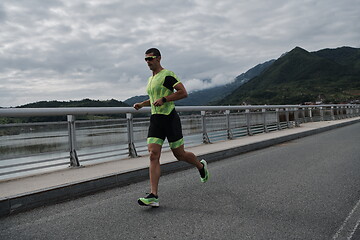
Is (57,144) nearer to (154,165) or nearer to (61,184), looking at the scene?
(61,184)

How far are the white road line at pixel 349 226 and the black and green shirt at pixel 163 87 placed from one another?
2.32 metres

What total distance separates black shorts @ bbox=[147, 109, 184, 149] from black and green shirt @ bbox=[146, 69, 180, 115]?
0.08 metres

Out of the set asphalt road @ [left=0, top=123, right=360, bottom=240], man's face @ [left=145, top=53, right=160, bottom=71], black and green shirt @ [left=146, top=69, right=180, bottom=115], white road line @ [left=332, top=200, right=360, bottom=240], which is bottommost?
white road line @ [left=332, top=200, right=360, bottom=240]

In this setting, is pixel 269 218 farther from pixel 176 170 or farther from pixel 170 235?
pixel 176 170

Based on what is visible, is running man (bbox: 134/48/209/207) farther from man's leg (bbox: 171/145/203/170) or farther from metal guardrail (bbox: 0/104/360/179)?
metal guardrail (bbox: 0/104/360/179)

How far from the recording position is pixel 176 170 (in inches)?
268

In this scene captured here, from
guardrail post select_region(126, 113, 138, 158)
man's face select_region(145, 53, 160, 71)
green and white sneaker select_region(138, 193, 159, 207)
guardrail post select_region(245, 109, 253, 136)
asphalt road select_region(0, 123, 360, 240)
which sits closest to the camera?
asphalt road select_region(0, 123, 360, 240)

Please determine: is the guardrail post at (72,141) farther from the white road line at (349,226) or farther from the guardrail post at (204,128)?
the guardrail post at (204,128)

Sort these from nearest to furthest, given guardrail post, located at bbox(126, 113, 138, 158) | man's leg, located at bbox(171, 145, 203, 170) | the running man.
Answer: the running man, man's leg, located at bbox(171, 145, 203, 170), guardrail post, located at bbox(126, 113, 138, 158)

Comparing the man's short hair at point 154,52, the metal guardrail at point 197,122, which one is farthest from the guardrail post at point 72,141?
the man's short hair at point 154,52

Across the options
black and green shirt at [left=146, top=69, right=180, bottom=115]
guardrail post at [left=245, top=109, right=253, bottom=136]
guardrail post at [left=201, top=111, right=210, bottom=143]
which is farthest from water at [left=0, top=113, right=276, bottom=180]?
guardrail post at [left=245, top=109, right=253, bottom=136]

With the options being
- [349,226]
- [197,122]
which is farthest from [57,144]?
[197,122]

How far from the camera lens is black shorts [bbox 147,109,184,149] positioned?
13.6 feet

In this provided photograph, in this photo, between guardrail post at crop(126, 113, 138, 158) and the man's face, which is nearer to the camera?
the man's face
